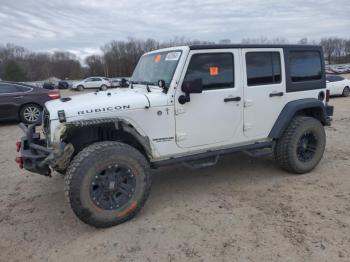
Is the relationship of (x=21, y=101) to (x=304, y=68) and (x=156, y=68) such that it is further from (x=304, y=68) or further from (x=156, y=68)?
(x=304, y=68)

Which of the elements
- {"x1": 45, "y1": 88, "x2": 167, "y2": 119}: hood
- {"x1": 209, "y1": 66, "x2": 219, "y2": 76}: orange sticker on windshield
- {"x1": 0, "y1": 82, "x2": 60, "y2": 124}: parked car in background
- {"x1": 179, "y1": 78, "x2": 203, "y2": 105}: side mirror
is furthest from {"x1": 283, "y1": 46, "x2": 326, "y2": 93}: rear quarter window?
{"x1": 0, "y1": 82, "x2": 60, "y2": 124}: parked car in background

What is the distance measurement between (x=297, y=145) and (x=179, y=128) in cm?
207

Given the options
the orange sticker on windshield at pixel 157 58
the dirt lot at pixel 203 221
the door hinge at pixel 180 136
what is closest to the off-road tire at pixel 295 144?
the dirt lot at pixel 203 221

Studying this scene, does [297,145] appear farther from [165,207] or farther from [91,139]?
[91,139]

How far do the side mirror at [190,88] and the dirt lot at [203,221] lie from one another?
1.34 metres

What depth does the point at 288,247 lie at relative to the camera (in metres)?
3.16

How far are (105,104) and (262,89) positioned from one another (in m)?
2.23

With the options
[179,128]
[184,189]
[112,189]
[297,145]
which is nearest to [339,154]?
[297,145]

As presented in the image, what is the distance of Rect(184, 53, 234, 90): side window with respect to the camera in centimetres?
411

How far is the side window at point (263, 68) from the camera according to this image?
14.9 feet

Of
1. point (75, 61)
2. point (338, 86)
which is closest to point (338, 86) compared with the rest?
point (338, 86)

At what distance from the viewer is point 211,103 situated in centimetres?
421

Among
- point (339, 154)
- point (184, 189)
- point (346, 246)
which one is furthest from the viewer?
point (339, 154)

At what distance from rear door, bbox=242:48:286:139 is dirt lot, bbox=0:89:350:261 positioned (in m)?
0.88
